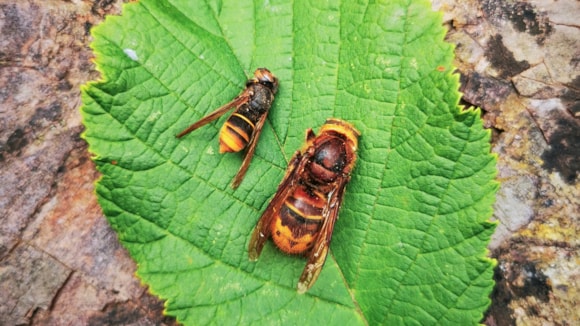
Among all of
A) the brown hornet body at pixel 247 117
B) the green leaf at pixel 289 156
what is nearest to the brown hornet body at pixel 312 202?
the green leaf at pixel 289 156

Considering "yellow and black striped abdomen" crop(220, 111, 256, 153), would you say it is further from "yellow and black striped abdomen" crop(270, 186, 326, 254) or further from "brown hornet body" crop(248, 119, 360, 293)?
"yellow and black striped abdomen" crop(270, 186, 326, 254)

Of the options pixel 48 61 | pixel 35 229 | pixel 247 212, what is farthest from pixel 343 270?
pixel 48 61

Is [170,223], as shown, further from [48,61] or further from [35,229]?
[48,61]

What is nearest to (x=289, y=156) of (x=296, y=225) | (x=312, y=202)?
(x=312, y=202)

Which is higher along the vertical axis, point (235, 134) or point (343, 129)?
point (343, 129)

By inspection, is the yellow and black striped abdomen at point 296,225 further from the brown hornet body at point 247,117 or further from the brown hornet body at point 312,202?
the brown hornet body at point 247,117

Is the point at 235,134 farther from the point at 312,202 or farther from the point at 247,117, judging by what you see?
the point at 312,202
